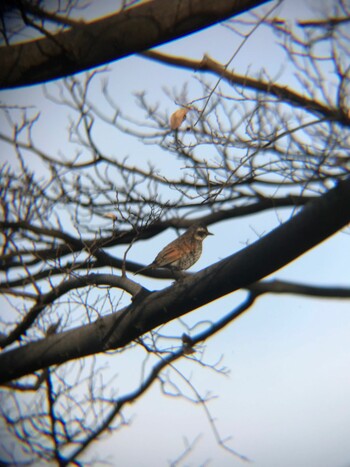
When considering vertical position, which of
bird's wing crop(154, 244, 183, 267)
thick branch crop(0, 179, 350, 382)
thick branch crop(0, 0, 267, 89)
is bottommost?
thick branch crop(0, 179, 350, 382)

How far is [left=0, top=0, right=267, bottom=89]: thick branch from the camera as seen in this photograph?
3.43 m

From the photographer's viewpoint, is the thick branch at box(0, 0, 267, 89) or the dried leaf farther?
the dried leaf

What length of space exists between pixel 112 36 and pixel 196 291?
71.2 inches

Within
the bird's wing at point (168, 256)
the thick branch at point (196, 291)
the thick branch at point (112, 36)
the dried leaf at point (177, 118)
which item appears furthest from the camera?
the bird's wing at point (168, 256)

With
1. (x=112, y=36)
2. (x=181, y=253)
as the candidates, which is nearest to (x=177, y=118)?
(x=112, y=36)

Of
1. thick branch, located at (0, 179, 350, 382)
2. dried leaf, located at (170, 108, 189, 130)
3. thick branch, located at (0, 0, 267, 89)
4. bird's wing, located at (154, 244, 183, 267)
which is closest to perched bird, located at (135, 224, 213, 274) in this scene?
bird's wing, located at (154, 244, 183, 267)

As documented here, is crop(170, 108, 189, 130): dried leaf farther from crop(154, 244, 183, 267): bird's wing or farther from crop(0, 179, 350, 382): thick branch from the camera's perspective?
crop(154, 244, 183, 267): bird's wing

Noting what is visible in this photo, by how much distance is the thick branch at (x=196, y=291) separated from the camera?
314cm

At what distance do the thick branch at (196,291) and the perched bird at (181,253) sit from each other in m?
2.23

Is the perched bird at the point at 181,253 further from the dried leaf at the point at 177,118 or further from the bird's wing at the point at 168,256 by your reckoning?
the dried leaf at the point at 177,118

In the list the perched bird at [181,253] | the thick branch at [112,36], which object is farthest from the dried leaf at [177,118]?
the perched bird at [181,253]

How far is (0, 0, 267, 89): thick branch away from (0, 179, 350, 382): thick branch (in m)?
1.44

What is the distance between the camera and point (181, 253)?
6699 millimetres

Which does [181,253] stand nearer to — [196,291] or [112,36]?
[196,291]
